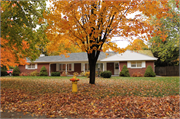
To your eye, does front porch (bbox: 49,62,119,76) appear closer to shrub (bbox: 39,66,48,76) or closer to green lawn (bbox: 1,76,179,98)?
shrub (bbox: 39,66,48,76)

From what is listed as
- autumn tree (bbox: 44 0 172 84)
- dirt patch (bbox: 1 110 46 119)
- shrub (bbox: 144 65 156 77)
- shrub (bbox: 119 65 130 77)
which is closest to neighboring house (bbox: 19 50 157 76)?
shrub (bbox: 144 65 156 77)

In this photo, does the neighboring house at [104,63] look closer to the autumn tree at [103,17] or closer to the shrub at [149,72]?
the shrub at [149,72]

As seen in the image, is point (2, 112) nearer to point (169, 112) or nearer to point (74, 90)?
point (74, 90)

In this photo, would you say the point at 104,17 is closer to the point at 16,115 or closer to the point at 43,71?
the point at 16,115

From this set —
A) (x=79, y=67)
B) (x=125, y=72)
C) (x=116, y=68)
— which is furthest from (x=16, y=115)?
(x=116, y=68)

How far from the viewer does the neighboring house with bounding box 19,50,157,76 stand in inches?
919

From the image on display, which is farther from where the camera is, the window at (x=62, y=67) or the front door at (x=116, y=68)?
the window at (x=62, y=67)

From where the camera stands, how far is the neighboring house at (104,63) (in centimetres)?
2334

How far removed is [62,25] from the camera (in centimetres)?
820

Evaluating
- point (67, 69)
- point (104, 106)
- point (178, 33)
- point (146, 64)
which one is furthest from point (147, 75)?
point (104, 106)

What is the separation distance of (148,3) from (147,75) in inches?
630

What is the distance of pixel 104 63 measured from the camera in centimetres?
2631

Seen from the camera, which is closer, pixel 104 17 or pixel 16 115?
pixel 16 115

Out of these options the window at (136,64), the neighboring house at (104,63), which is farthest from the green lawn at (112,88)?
the window at (136,64)
